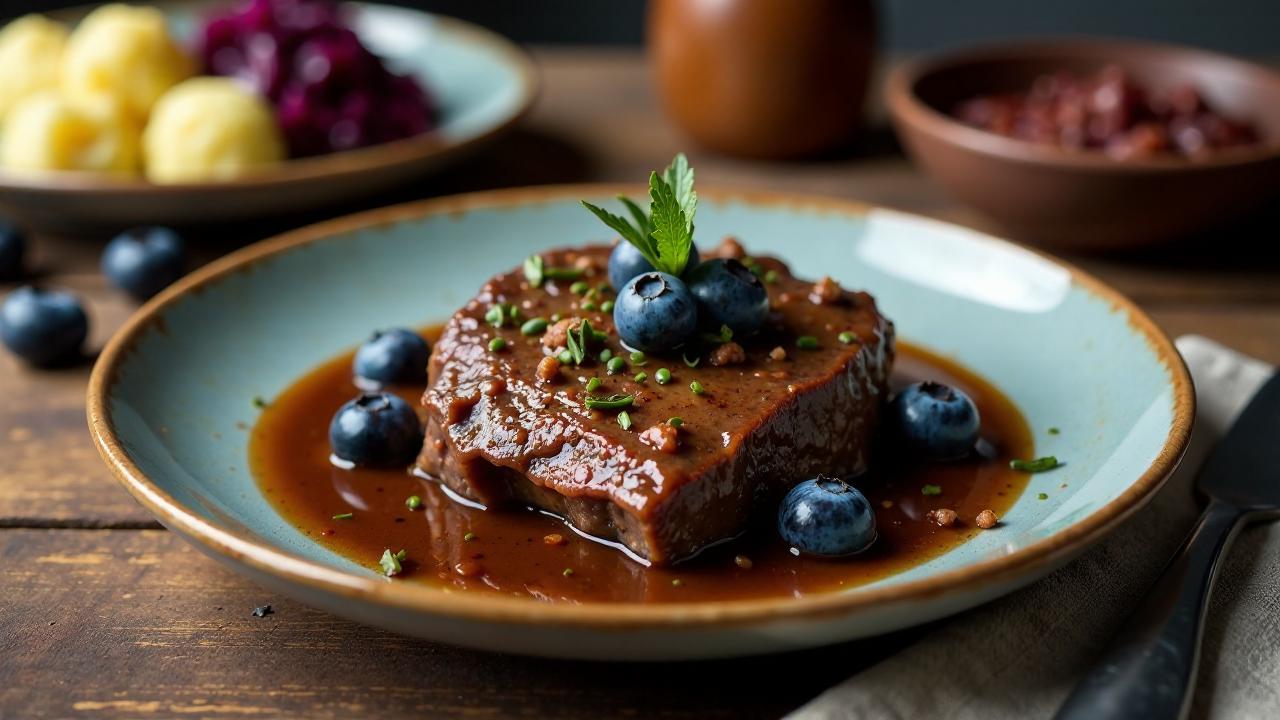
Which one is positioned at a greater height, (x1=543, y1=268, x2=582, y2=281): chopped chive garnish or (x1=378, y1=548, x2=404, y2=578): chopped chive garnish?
(x1=543, y1=268, x2=582, y2=281): chopped chive garnish

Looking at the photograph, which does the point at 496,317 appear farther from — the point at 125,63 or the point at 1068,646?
the point at 125,63

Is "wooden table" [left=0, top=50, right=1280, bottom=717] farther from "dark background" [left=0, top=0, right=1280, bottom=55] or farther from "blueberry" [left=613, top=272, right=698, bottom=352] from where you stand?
"dark background" [left=0, top=0, right=1280, bottom=55]

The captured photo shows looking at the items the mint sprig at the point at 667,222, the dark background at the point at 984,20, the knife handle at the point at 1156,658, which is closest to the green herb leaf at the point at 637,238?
the mint sprig at the point at 667,222

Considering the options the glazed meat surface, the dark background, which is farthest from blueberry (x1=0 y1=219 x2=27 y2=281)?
the dark background

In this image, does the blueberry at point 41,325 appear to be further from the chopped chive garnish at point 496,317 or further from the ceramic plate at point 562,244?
the chopped chive garnish at point 496,317

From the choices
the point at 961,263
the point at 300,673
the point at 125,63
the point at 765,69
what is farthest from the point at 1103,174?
the point at 125,63

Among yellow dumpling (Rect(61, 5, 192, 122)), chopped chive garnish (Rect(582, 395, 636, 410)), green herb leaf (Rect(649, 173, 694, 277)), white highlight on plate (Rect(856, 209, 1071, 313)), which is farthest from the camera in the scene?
yellow dumpling (Rect(61, 5, 192, 122))

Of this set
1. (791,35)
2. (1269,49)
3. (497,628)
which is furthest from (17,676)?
(1269,49)
